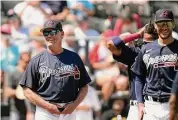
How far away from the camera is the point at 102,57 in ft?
39.9

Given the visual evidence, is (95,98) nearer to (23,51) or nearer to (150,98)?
(23,51)

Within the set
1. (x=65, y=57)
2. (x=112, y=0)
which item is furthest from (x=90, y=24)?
(x=65, y=57)

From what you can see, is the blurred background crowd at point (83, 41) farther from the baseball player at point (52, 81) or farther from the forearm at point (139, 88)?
the forearm at point (139, 88)

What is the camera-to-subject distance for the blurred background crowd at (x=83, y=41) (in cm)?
1160

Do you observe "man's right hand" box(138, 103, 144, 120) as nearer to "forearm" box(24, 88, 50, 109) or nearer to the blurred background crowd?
"forearm" box(24, 88, 50, 109)

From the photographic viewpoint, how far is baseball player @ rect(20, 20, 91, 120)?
8.32 meters

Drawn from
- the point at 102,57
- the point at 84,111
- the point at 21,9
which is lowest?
the point at 84,111

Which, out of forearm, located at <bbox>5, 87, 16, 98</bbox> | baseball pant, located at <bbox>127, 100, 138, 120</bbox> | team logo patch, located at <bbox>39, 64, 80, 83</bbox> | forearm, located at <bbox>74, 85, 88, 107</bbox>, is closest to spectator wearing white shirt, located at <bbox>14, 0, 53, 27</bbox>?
forearm, located at <bbox>5, 87, 16, 98</bbox>

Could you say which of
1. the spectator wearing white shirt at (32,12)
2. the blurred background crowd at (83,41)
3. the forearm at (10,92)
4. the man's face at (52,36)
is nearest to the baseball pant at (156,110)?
the man's face at (52,36)

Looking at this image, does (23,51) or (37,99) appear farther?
(23,51)

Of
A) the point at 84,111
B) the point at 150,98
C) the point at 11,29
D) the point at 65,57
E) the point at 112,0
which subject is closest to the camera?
the point at 150,98

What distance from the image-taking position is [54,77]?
8.33 meters

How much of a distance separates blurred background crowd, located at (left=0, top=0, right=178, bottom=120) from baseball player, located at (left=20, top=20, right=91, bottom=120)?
2.92 metres

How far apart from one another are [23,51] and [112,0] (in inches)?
119
